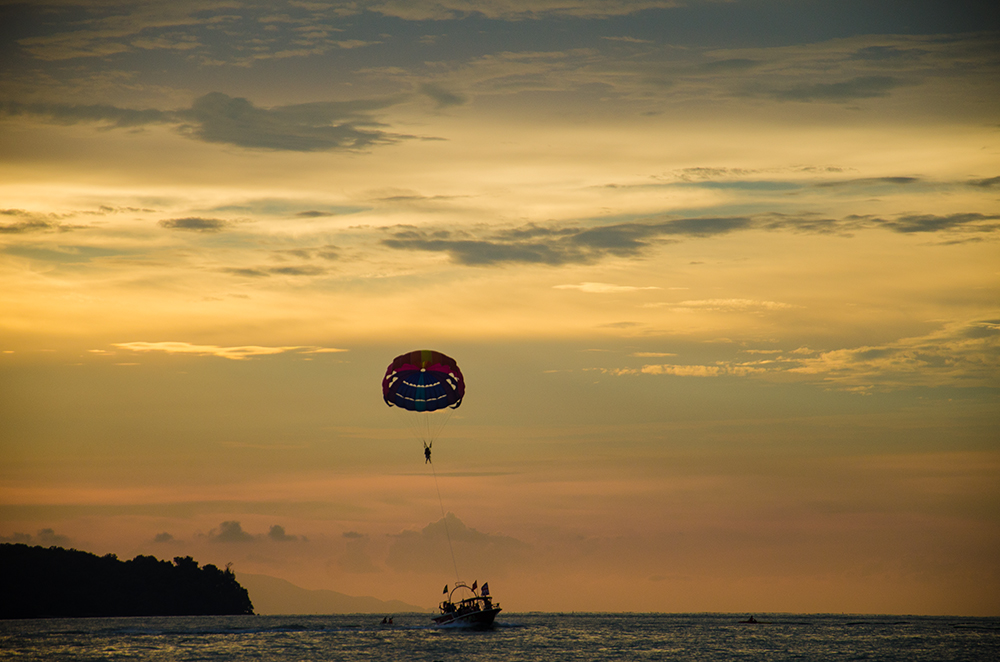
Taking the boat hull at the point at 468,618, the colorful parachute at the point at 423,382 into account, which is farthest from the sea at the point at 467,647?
the colorful parachute at the point at 423,382

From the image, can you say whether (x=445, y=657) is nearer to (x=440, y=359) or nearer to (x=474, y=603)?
(x=474, y=603)

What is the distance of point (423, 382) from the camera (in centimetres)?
7100

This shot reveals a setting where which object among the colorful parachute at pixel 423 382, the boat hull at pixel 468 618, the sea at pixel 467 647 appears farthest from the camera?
the boat hull at pixel 468 618

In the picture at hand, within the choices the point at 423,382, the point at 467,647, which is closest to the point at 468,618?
the point at 467,647

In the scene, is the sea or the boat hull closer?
the sea

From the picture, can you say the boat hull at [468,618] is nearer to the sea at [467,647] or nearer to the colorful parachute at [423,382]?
the sea at [467,647]

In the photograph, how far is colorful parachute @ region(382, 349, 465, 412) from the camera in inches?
2751

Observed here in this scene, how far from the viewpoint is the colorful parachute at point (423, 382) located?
229ft

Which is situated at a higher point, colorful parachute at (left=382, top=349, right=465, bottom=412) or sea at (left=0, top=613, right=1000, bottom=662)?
colorful parachute at (left=382, top=349, right=465, bottom=412)

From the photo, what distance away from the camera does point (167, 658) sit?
86812 millimetres

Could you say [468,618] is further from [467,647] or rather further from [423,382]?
[423,382]

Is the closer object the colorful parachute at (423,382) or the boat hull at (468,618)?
the colorful parachute at (423,382)

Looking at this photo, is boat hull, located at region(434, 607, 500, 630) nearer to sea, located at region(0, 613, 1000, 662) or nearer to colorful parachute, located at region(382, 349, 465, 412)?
sea, located at region(0, 613, 1000, 662)

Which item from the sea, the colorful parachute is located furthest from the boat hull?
the colorful parachute
